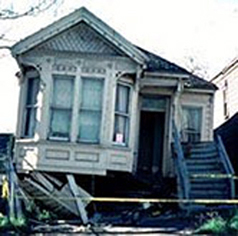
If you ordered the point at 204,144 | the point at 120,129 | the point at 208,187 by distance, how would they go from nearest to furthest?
the point at 208,187, the point at 120,129, the point at 204,144

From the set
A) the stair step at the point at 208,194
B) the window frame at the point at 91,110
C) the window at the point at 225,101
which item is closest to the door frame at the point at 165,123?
the window frame at the point at 91,110

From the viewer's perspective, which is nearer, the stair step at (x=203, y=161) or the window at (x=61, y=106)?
the window at (x=61, y=106)

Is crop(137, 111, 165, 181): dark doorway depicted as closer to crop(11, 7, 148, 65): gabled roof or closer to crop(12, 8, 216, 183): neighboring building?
crop(12, 8, 216, 183): neighboring building

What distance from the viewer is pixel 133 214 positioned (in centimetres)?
A: 1683

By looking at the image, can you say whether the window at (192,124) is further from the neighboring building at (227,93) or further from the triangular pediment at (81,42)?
the neighboring building at (227,93)

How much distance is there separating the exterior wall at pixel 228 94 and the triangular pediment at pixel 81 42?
1049 centimetres

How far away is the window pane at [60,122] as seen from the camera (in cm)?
1806

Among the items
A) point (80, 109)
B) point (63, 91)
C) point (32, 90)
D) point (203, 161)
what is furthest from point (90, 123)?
point (203, 161)

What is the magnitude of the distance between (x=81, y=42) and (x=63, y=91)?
165cm

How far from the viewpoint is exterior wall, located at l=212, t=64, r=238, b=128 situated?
27672mm

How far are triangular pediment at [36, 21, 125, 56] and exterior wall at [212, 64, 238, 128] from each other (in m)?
10.5

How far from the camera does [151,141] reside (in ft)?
74.6

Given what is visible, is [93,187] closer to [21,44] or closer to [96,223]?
[96,223]

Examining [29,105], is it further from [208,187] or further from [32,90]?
[208,187]
